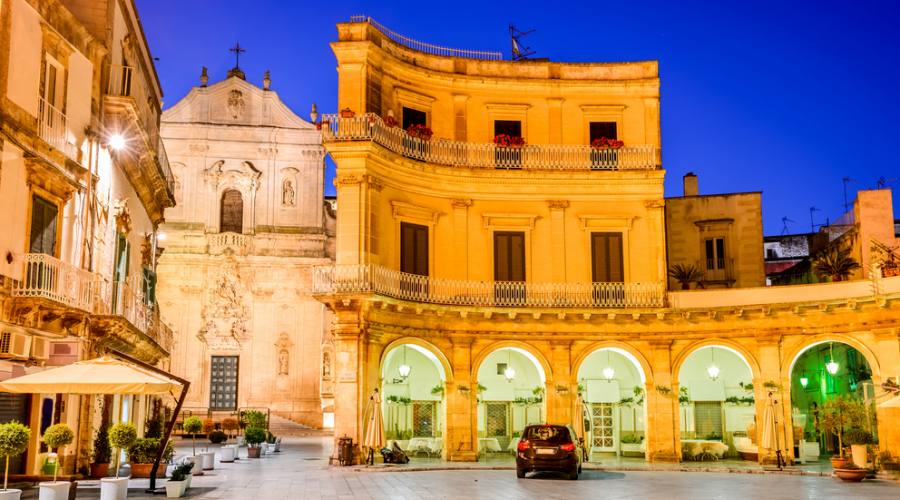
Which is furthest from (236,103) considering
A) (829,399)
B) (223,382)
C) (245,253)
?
(829,399)

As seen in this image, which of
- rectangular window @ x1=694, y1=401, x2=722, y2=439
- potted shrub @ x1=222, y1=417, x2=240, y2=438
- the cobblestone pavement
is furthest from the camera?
potted shrub @ x1=222, y1=417, x2=240, y2=438

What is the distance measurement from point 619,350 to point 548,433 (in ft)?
24.3

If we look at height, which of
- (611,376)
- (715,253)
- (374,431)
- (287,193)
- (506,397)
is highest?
(287,193)

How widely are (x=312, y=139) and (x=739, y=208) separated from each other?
22993mm

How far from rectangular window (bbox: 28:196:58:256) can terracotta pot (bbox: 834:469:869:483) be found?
62.1 ft

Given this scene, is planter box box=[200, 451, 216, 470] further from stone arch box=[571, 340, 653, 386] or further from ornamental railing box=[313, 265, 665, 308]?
stone arch box=[571, 340, 653, 386]

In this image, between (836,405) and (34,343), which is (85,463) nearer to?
(34,343)

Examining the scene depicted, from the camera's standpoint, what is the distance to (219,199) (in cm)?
4769

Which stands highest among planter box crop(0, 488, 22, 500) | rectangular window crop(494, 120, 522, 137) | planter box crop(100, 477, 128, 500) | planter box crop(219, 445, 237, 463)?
rectangular window crop(494, 120, 522, 137)

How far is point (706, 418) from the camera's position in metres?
31.9

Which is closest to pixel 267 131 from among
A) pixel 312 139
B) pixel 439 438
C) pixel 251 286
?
pixel 312 139

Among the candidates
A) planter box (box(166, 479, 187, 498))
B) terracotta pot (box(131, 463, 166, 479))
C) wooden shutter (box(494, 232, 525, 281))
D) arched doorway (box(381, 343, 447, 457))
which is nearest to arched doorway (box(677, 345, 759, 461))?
wooden shutter (box(494, 232, 525, 281))

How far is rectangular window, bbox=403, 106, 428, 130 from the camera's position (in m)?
30.5

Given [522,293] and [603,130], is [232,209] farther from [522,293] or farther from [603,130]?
[603,130]
